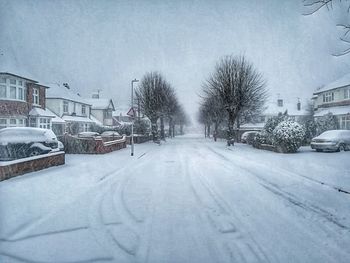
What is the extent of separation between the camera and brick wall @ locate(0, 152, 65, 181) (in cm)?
411

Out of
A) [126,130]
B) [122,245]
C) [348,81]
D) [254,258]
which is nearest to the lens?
[254,258]

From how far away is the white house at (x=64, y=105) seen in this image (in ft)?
11.8

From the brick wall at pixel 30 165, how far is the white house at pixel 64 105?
1.00 m

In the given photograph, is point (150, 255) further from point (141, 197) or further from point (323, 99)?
point (323, 99)

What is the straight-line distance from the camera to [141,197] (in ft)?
15.0

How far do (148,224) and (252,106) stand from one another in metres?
6.99

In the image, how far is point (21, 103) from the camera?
2900mm

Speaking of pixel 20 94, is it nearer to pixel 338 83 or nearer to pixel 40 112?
pixel 40 112

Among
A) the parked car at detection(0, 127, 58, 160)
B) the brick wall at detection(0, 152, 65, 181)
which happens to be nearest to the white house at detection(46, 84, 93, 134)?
the parked car at detection(0, 127, 58, 160)

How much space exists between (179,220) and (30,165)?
375 cm

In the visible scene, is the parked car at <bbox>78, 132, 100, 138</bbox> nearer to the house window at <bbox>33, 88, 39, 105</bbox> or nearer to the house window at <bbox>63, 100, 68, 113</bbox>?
the house window at <bbox>63, 100, 68, 113</bbox>

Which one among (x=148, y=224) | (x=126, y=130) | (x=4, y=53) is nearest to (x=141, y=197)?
(x=148, y=224)

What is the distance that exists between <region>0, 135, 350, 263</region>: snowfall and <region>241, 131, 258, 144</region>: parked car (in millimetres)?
7680

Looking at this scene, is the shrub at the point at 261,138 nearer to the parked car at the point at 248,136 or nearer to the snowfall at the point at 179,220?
the parked car at the point at 248,136
